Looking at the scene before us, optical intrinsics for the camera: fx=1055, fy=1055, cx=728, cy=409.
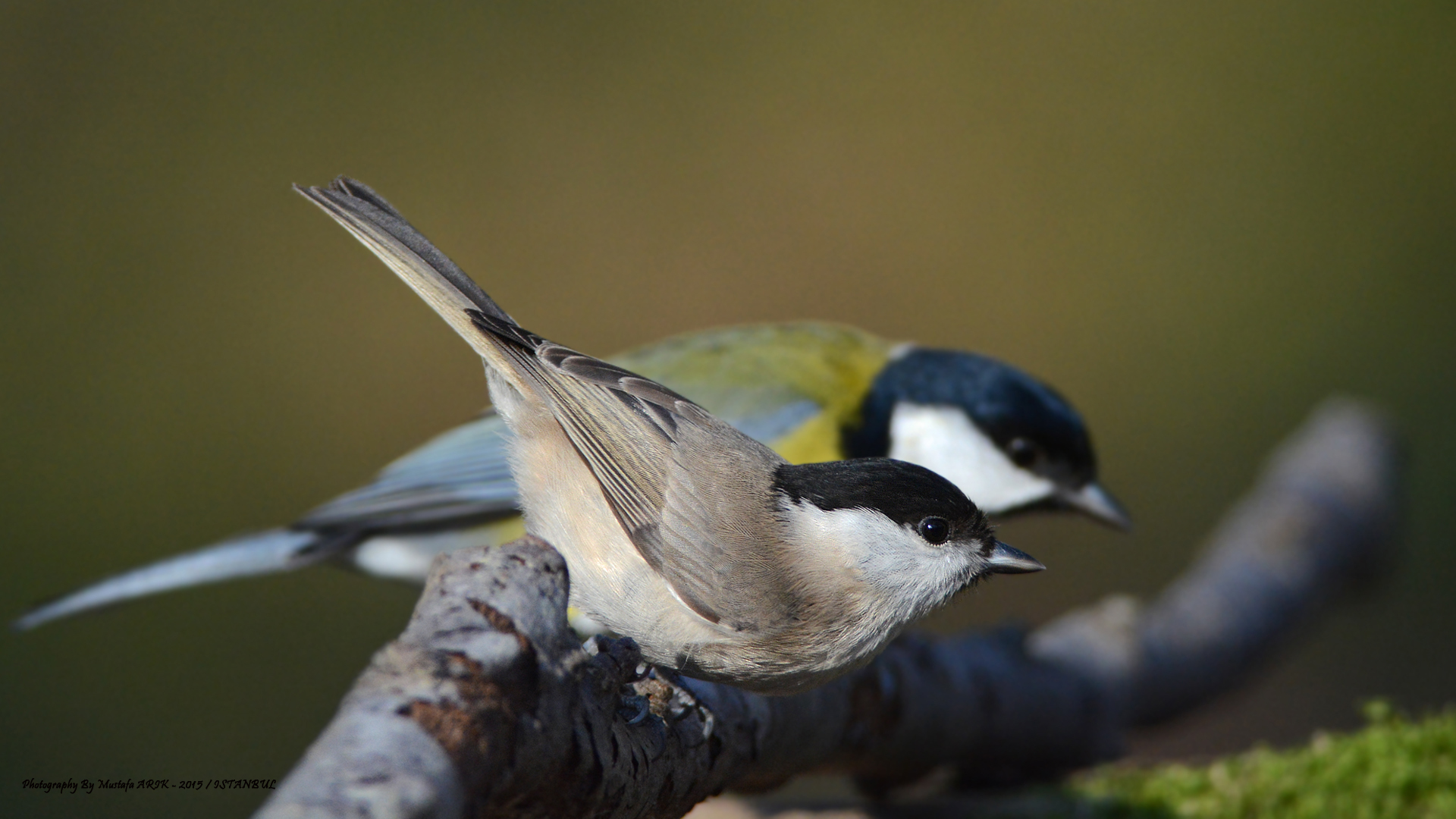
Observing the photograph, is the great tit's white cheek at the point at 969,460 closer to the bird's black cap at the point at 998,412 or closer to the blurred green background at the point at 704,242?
the bird's black cap at the point at 998,412

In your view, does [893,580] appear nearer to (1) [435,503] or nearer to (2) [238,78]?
(1) [435,503]

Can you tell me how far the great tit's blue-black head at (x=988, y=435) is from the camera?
2.56 m

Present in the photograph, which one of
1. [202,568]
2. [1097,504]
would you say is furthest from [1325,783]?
[202,568]

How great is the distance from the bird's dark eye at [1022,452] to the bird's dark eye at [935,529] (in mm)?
1022

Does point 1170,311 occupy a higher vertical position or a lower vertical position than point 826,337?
higher

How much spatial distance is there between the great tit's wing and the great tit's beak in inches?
13.9

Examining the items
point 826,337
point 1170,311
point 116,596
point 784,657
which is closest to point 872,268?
point 1170,311

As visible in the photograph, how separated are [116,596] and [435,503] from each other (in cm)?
80

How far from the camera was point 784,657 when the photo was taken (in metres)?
1.52

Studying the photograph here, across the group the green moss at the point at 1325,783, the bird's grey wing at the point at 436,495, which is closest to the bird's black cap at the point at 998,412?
the green moss at the point at 1325,783

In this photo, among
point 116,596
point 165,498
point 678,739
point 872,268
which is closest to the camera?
point 678,739

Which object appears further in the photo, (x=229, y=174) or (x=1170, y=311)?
(x=1170, y=311)

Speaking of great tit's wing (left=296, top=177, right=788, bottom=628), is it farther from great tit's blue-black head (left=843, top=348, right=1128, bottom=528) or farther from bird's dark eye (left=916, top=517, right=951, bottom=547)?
great tit's blue-black head (left=843, top=348, right=1128, bottom=528)

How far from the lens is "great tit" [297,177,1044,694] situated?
1.53 meters
